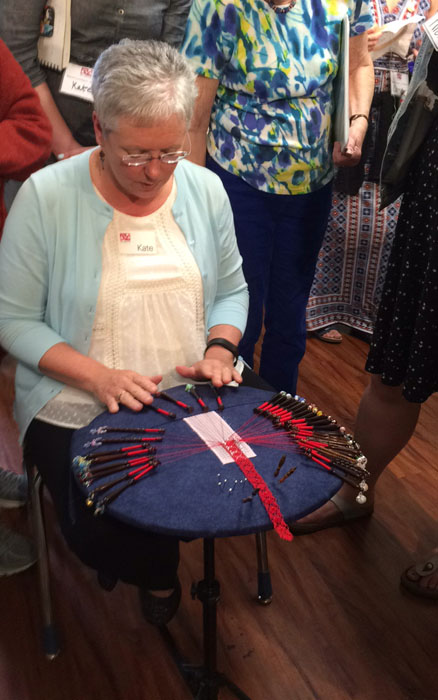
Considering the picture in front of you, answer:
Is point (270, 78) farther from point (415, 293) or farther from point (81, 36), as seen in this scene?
point (415, 293)

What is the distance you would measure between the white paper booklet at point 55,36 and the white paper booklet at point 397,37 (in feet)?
4.72

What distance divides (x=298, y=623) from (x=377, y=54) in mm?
2302

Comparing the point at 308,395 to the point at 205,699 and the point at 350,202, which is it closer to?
the point at 350,202

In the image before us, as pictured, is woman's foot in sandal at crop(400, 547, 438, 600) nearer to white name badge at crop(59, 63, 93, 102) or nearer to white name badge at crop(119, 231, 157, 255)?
white name badge at crop(119, 231, 157, 255)

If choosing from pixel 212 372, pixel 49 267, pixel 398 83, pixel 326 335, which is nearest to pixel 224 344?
pixel 212 372

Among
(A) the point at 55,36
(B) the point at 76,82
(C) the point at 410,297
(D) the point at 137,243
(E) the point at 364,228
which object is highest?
(A) the point at 55,36

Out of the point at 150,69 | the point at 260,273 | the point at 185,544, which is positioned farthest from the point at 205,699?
the point at 150,69

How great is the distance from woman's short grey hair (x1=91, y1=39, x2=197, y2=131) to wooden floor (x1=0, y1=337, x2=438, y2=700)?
1217 mm

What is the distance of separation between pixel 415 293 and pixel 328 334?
1680 millimetres

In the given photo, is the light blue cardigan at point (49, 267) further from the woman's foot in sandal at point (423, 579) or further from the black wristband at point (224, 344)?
the woman's foot in sandal at point (423, 579)

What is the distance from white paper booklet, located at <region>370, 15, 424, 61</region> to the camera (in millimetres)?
2784

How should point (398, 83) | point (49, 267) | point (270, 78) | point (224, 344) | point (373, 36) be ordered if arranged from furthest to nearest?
point (398, 83) → point (373, 36) → point (270, 78) → point (224, 344) → point (49, 267)

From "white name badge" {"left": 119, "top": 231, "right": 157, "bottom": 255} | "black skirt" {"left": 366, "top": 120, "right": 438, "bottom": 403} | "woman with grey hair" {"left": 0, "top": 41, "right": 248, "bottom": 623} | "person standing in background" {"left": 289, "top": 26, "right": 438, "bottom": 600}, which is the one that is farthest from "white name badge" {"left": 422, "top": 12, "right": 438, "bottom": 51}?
"white name badge" {"left": 119, "top": 231, "right": 157, "bottom": 255}

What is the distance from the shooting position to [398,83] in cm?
305
